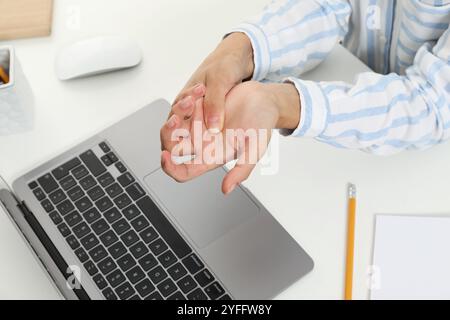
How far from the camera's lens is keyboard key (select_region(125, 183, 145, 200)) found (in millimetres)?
713

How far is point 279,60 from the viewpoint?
0.79m

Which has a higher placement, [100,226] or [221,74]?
[221,74]

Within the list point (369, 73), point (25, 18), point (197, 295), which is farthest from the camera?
point (25, 18)

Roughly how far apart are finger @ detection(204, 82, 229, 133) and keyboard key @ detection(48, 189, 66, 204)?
0.20 metres

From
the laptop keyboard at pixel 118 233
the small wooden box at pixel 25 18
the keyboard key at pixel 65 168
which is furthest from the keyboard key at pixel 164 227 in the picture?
the small wooden box at pixel 25 18

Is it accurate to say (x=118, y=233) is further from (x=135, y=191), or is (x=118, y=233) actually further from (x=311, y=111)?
(x=311, y=111)

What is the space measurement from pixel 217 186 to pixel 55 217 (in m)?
0.20

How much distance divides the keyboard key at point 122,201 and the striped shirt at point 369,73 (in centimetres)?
21

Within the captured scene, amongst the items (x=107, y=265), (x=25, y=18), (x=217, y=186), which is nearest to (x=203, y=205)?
(x=217, y=186)

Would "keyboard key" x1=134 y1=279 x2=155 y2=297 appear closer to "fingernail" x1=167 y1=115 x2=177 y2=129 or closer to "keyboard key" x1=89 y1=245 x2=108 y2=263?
"keyboard key" x1=89 y1=245 x2=108 y2=263

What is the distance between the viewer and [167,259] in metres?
0.66
